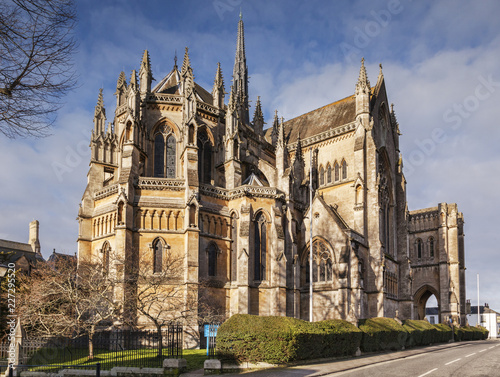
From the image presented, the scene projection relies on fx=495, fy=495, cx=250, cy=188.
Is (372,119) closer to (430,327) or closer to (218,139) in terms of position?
(218,139)

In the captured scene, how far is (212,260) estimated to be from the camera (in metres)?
34.0

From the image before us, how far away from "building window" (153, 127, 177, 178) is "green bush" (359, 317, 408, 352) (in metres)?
18.5

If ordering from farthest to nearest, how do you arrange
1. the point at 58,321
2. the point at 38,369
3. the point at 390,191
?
the point at 390,191, the point at 58,321, the point at 38,369

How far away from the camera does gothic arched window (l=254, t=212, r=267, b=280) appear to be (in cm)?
3456

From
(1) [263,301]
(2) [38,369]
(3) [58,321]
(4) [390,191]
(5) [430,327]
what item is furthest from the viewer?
(4) [390,191]

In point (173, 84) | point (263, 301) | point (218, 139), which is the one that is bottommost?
point (263, 301)

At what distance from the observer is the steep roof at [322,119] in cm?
4616

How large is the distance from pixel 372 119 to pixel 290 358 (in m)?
27.2

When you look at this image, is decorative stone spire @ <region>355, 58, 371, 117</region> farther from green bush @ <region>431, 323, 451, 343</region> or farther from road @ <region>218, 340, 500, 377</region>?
road @ <region>218, 340, 500, 377</region>

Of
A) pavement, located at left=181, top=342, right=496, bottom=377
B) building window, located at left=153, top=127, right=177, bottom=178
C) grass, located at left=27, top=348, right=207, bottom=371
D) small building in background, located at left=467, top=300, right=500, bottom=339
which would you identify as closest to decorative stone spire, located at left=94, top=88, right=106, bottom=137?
building window, located at left=153, top=127, right=177, bottom=178

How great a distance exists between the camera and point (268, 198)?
35.6m

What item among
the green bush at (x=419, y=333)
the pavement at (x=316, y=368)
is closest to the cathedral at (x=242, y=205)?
the green bush at (x=419, y=333)

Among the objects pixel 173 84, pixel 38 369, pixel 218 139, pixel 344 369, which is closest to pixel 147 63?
pixel 173 84

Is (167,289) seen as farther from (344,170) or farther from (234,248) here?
(344,170)
